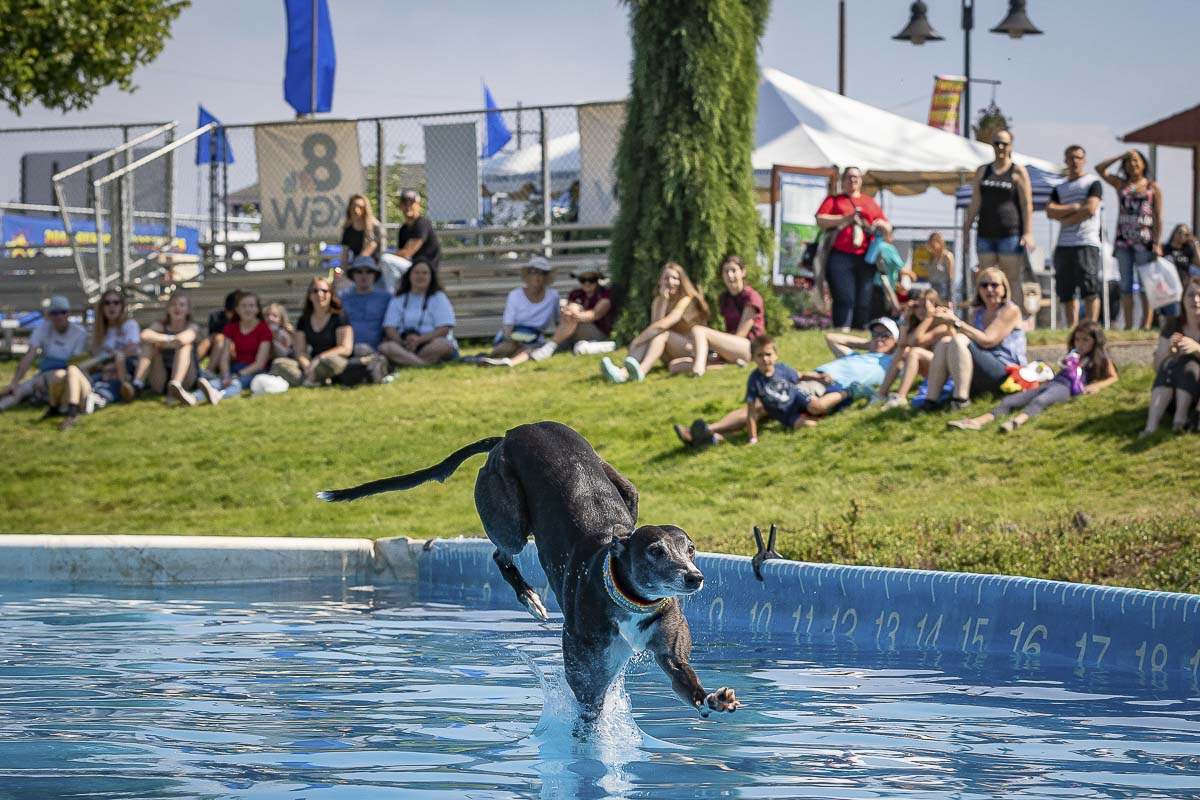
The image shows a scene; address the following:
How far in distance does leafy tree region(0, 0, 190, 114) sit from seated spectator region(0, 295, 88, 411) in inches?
144

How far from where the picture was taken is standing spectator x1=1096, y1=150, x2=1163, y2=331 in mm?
14227

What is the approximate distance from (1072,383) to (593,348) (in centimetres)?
557

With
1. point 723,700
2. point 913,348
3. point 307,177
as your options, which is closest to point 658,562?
point 723,700

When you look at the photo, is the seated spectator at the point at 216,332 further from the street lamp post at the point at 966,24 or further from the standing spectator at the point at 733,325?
the street lamp post at the point at 966,24

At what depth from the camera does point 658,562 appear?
392 centimetres

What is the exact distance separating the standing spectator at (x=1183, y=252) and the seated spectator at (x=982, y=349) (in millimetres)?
5295

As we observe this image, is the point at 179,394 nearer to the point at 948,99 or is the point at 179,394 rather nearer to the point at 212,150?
the point at 212,150

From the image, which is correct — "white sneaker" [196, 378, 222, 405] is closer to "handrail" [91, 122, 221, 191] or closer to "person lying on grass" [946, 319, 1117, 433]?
"handrail" [91, 122, 221, 191]

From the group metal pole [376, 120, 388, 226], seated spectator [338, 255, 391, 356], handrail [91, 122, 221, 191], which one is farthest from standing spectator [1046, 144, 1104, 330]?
handrail [91, 122, 221, 191]

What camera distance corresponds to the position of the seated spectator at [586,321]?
49.5ft

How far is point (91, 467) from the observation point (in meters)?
12.8

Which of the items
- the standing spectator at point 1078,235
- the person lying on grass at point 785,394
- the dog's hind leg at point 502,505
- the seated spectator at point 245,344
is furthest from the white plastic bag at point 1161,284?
the dog's hind leg at point 502,505

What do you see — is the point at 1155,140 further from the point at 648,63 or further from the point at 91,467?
the point at 91,467

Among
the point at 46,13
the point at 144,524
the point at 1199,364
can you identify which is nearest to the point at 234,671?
the point at 144,524
